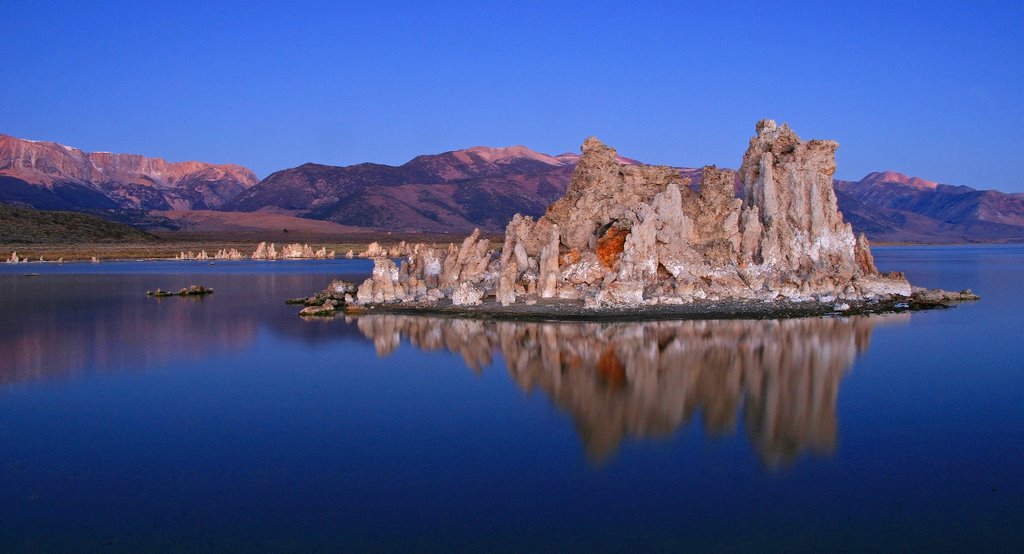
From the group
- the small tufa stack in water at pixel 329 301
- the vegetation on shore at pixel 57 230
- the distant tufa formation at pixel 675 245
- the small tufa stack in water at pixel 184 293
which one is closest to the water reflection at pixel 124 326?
the small tufa stack in water at pixel 184 293

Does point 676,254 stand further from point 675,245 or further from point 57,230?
point 57,230

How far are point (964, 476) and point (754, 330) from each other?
36.2 feet

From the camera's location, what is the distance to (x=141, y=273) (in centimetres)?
4875

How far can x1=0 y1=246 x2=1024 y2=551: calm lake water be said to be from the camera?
307 inches

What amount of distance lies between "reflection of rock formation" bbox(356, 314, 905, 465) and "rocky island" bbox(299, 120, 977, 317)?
2.60 metres

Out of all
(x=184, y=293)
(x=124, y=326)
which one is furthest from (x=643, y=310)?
(x=184, y=293)

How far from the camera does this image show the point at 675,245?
84.3 feet

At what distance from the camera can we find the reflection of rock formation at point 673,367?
1148 centimetres

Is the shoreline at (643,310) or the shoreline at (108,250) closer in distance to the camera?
the shoreline at (643,310)

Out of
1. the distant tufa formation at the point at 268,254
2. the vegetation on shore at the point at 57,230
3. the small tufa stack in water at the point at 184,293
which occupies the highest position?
the vegetation on shore at the point at 57,230

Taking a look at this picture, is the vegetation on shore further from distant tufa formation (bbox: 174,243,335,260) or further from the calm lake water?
the calm lake water

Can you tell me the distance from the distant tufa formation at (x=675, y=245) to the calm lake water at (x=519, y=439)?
430 centimetres

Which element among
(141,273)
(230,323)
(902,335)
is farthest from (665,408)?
(141,273)

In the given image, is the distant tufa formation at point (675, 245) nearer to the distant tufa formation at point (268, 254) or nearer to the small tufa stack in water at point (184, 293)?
the small tufa stack in water at point (184, 293)
